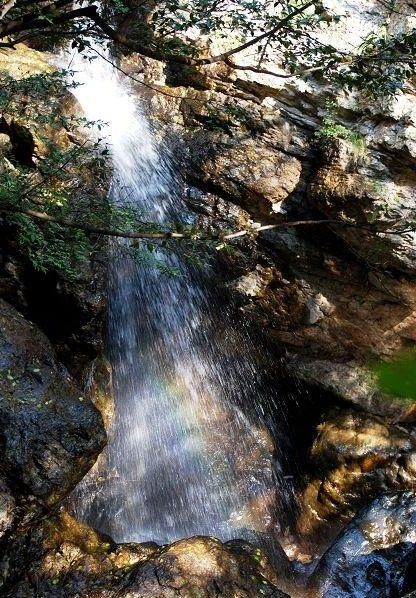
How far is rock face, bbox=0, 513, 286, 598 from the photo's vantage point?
4289 mm

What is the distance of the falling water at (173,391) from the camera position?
282 inches

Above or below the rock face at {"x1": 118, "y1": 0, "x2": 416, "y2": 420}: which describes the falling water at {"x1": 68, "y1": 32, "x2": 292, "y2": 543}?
below

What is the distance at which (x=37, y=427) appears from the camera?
469 cm

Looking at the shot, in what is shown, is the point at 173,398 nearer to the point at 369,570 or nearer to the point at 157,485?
the point at 157,485

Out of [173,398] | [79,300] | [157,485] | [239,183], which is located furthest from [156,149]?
[157,485]

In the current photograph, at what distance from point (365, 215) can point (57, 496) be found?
5388 mm

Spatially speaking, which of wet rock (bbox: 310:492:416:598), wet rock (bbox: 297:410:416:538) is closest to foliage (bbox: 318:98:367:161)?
wet rock (bbox: 297:410:416:538)

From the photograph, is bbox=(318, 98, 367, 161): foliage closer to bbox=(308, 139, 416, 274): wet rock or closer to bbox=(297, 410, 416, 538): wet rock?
bbox=(308, 139, 416, 274): wet rock

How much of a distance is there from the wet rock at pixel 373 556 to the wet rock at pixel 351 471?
0.83m

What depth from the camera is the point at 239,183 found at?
774cm

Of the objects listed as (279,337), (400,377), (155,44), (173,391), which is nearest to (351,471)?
(400,377)

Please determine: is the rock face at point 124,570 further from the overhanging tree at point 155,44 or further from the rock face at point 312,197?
the rock face at point 312,197

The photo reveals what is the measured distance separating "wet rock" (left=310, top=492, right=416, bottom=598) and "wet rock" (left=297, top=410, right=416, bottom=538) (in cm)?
83

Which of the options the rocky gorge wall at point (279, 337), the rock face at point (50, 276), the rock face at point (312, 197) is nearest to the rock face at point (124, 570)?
the rocky gorge wall at point (279, 337)
